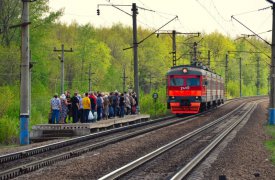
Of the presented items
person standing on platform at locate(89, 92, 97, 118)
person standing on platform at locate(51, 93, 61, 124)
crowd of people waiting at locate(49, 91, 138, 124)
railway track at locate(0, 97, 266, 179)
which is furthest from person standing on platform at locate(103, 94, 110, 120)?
railway track at locate(0, 97, 266, 179)

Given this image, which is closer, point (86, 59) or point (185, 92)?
point (185, 92)

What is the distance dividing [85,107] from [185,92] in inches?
453

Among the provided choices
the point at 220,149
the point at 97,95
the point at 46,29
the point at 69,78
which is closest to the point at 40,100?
the point at 46,29

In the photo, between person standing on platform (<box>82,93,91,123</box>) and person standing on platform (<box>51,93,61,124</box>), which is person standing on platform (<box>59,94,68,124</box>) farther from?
person standing on platform (<box>82,93,91,123</box>)

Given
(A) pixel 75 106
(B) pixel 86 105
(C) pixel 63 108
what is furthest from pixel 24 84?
(A) pixel 75 106

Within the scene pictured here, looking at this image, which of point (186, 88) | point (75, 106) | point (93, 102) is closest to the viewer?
point (75, 106)

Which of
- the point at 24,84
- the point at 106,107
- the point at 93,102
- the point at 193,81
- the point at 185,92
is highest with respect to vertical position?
the point at 193,81

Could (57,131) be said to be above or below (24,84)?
below

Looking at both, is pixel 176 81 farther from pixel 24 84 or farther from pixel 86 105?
pixel 24 84

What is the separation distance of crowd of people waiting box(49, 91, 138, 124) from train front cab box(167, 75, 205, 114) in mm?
5173

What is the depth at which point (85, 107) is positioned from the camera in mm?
23359

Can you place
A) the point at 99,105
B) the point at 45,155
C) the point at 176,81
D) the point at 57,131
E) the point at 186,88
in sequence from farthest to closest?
the point at 176,81 → the point at 186,88 → the point at 99,105 → the point at 57,131 → the point at 45,155

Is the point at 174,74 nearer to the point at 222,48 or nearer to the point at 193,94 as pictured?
the point at 193,94

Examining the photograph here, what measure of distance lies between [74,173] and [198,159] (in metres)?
3.60
